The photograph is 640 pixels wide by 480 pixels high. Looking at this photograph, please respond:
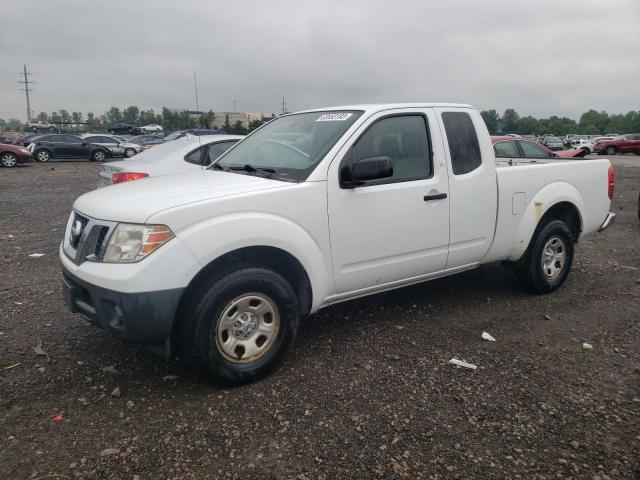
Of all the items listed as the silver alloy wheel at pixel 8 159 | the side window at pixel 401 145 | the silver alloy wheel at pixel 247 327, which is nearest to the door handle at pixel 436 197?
the side window at pixel 401 145

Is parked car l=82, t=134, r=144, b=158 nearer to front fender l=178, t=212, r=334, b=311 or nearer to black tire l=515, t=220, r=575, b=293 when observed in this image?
black tire l=515, t=220, r=575, b=293

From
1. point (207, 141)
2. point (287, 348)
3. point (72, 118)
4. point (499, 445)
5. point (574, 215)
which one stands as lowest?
point (499, 445)

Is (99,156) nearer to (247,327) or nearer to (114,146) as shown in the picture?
(114,146)

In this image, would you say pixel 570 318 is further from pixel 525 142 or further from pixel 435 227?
pixel 525 142

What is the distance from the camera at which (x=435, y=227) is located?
4.15m

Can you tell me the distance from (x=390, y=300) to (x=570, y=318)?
1.66m

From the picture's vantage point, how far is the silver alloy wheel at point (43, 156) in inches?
1019

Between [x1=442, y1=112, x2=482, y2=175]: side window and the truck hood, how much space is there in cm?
165

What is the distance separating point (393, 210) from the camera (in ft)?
12.7

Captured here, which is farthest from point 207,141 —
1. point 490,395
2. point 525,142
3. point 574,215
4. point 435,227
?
point 525,142

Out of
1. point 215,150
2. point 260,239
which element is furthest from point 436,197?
point 215,150

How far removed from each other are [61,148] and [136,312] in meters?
27.2

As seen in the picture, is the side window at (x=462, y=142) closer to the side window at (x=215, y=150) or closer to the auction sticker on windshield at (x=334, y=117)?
the auction sticker on windshield at (x=334, y=117)

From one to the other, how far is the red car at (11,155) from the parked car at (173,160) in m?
18.3
